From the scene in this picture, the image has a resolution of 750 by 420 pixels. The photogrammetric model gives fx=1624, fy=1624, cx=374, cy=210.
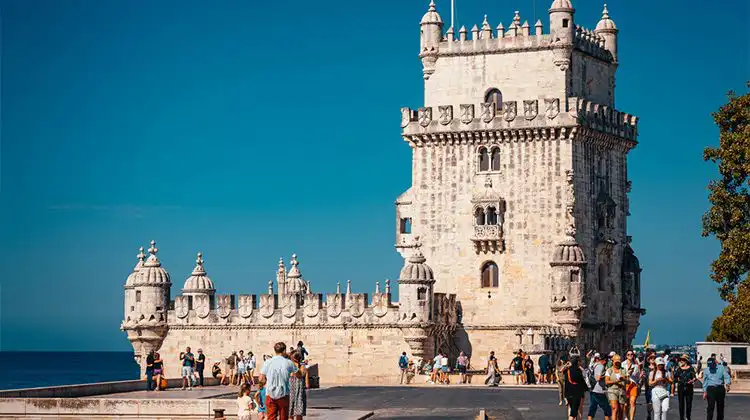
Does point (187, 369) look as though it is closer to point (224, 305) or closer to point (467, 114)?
point (224, 305)

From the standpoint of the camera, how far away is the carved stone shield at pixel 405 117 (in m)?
79.9

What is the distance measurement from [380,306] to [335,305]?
7.81 ft

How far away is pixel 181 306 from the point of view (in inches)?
3172

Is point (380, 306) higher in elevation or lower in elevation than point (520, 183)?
lower

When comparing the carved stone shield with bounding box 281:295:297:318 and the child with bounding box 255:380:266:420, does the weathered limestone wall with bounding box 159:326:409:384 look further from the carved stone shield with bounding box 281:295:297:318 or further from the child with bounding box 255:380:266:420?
the child with bounding box 255:380:266:420

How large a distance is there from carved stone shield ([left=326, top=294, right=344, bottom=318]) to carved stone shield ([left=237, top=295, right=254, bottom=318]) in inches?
167

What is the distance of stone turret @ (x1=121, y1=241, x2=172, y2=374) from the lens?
80.4 m

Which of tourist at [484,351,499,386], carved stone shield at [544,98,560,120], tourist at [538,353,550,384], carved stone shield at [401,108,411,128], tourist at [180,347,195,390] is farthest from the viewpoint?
carved stone shield at [401,108,411,128]

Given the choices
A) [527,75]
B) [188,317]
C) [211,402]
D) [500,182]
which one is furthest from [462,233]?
[211,402]

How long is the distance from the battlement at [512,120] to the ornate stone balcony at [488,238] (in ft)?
14.3

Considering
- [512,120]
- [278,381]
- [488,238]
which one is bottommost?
[278,381]

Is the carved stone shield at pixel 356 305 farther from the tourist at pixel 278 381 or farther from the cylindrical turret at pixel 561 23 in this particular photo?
the tourist at pixel 278 381

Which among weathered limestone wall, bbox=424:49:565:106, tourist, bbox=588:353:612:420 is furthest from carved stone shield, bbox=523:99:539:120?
tourist, bbox=588:353:612:420

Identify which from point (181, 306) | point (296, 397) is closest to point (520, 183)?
point (181, 306)
